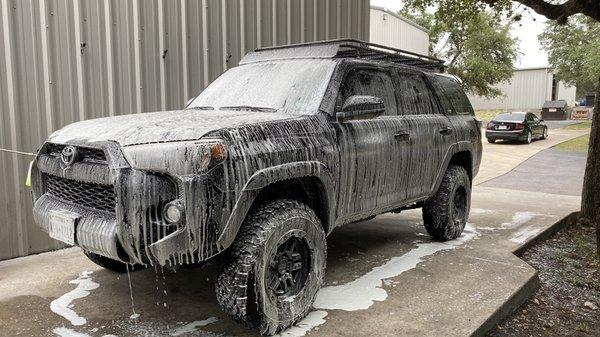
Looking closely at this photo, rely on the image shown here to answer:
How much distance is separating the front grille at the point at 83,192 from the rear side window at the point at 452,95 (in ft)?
12.2

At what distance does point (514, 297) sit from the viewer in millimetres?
4156

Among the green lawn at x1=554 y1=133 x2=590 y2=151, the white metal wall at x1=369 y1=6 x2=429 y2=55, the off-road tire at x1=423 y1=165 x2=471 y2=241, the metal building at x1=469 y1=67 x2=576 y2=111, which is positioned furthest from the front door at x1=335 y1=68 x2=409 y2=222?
the metal building at x1=469 y1=67 x2=576 y2=111

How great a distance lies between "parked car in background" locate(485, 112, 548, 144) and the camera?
22.6 meters

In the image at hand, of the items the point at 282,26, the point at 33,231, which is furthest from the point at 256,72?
the point at 282,26

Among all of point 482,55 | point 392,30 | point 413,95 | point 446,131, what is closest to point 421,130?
point 413,95

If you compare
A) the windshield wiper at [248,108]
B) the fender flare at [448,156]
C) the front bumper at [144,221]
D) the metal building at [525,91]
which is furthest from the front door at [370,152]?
the metal building at [525,91]

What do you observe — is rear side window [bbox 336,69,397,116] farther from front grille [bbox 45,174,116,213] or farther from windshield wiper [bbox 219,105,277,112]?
front grille [bbox 45,174,116,213]

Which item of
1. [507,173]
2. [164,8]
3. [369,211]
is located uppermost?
[164,8]

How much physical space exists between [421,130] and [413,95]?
0.41 meters

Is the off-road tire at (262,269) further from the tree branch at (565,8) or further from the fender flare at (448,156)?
the tree branch at (565,8)

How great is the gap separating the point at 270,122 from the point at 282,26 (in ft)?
15.4

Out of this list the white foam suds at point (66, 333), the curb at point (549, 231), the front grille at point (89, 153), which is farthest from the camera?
the curb at point (549, 231)

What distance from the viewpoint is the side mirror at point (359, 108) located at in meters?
3.83

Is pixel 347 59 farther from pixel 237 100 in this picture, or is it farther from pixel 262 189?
pixel 262 189
